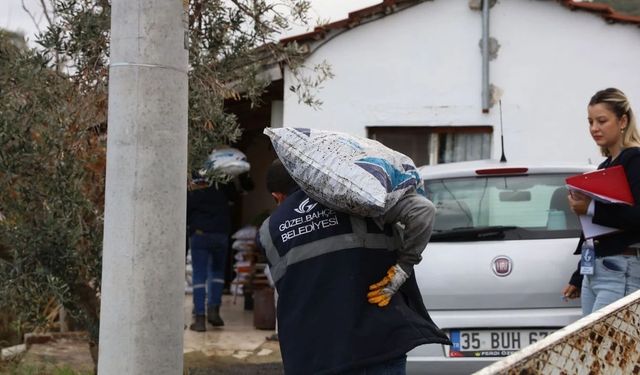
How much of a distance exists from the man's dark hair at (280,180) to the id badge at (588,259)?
170cm

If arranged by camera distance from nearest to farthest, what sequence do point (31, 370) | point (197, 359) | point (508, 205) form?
point (508, 205), point (31, 370), point (197, 359)

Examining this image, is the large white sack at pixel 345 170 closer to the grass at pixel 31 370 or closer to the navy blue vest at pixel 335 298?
the navy blue vest at pixel 335 298

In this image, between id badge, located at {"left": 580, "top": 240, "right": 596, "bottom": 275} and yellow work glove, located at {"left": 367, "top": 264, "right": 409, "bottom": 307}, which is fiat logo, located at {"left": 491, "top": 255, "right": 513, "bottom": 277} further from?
yellow work glove, located at {"left": 367, "top": 264, "right": 409, "bottom": 307}

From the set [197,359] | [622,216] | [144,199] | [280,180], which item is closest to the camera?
[144,199]

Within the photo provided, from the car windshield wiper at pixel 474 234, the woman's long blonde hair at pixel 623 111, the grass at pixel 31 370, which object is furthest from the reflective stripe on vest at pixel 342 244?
the grass at pixel 31 370

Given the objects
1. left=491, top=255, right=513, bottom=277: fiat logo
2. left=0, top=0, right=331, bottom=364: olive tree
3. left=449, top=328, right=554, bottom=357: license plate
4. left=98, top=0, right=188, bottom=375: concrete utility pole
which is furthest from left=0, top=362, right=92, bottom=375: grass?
left=98, top=0, right=188, bottom=375: concrete utility pole

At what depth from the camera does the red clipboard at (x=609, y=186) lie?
4352mm

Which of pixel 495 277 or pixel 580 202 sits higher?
pixel 580 202

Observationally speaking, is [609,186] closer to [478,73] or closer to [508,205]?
[508,205]

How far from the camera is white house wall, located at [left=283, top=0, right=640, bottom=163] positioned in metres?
9.20

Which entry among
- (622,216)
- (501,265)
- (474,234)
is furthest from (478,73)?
(622,216)

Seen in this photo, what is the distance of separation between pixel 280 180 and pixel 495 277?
190cm

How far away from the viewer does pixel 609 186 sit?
14.4 feet

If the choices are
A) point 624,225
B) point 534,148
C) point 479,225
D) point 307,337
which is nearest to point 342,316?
point 307,337
